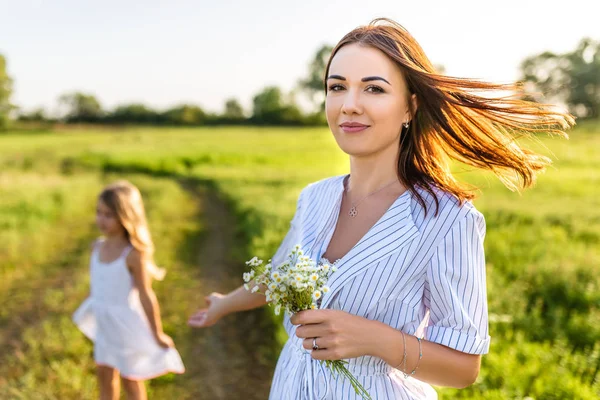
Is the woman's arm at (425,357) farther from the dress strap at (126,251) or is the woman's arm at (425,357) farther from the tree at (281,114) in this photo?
the tree at (281,114)

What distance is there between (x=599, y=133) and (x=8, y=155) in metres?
34.4

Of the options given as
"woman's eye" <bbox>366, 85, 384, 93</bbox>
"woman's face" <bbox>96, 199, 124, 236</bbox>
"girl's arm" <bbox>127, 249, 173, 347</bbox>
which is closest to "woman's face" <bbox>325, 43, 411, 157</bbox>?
"woman's eye" <bbox>366, 85, 384, 93</bbox>

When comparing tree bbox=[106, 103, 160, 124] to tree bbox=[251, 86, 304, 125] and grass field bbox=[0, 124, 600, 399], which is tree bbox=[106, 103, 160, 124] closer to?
tree bbox=[251, 86, 304, 125]

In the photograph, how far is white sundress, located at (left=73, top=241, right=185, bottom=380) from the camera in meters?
3.20

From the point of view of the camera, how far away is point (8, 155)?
24.5 metres

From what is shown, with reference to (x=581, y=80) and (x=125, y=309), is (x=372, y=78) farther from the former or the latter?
(x=581, y=80)

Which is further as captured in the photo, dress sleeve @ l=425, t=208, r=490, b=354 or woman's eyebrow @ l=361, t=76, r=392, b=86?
woman's eyebrow @ l=361, t=76, r=392, b=86

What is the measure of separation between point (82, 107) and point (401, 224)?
7311 centimetres

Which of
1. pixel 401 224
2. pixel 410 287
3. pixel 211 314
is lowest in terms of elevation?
pixel 211 314

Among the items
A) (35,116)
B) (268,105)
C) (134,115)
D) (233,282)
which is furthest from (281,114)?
(233,282)

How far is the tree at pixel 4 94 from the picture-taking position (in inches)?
1977

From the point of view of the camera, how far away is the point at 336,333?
1354 millimetres

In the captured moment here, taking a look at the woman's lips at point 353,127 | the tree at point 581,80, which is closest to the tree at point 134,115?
the tree at point 581,80

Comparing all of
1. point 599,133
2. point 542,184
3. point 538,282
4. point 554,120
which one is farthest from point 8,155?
point 599,133
